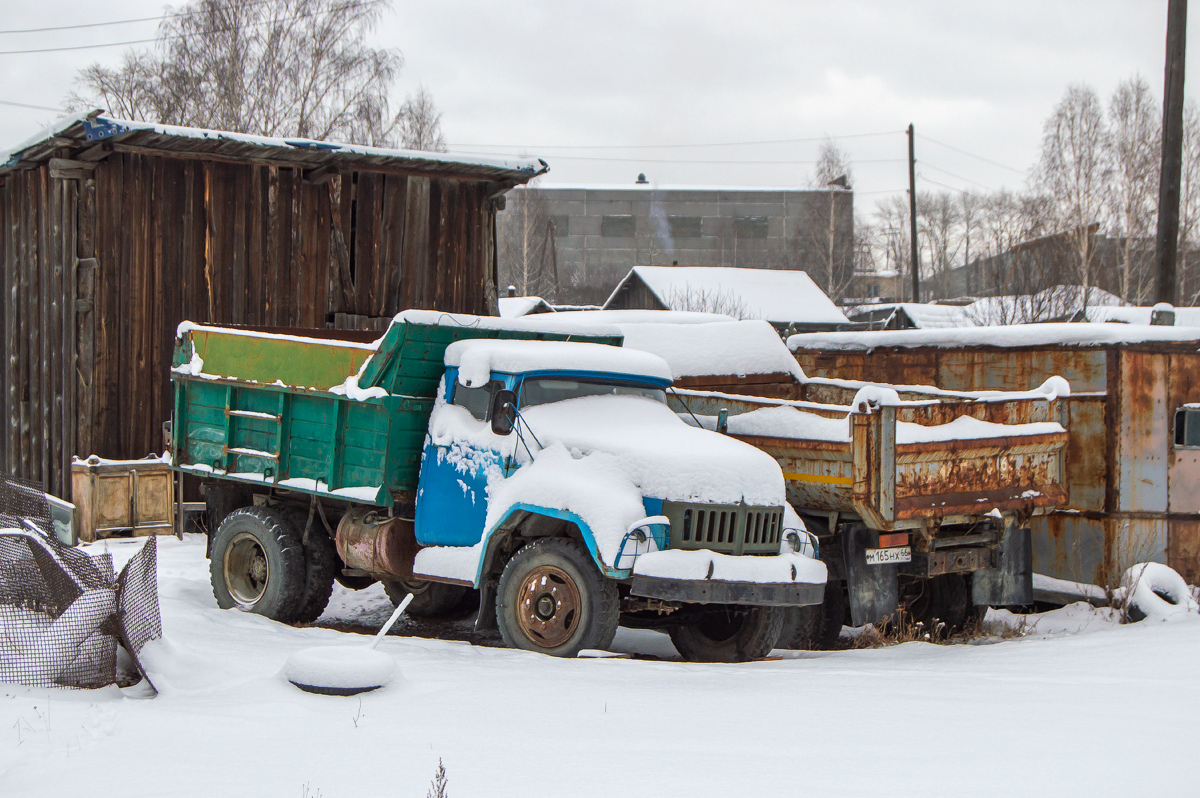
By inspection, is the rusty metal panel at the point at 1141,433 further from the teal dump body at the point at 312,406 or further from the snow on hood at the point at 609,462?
the teal dump body at the point at 312,406

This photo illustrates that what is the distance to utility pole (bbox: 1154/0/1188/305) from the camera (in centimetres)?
1522

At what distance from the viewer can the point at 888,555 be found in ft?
25.6

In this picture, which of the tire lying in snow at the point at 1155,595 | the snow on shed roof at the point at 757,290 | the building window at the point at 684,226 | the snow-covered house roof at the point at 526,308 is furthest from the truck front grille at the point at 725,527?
the building window at the point at 684,226

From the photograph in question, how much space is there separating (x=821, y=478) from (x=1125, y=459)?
137 inches

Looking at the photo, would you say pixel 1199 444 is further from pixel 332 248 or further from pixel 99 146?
pixel 99 146

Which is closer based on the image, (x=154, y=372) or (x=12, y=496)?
(x=12, y=496)

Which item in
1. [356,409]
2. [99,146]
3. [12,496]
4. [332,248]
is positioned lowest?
[12,496]

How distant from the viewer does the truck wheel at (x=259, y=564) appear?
8805 mm

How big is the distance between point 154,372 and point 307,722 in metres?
8.75

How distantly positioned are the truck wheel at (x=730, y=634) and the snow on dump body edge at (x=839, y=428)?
50.5 inches

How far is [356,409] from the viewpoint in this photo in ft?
27.2

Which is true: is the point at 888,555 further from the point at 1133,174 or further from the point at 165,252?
the point at 1133,174

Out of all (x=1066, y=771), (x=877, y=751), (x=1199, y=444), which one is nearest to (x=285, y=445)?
(x=877, y=751)

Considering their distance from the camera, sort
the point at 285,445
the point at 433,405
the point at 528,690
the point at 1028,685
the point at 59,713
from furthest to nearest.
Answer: the point at 285,445 < the point at 433,405 < the point at 1028,685 < the point at 528,690 < the point at 59,713
